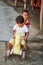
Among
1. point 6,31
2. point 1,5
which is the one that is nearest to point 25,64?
point 6,31

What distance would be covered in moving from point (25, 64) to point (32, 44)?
101 centimetres

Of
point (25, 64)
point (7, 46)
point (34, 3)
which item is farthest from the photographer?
point (34, 3)

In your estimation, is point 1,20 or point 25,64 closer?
point 25,64

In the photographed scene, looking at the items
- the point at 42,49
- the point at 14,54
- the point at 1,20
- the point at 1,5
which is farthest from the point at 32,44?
the point at 1,5

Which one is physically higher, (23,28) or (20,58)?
(23,28)

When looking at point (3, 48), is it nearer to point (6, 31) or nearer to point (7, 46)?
point (7, 46)

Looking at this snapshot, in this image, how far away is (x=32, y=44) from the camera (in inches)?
216

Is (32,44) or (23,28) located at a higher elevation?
(23,28)

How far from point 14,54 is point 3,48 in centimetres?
39

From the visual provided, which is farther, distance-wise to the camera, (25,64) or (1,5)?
(1,5)

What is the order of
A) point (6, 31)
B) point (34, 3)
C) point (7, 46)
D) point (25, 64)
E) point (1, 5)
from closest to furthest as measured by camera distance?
point (25, 64) < point (7, 46) < point (6, 31) < point (34, 3) < point (1, 5)

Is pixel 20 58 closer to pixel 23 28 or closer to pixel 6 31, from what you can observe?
pixel 23 28

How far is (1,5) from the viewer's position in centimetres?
918

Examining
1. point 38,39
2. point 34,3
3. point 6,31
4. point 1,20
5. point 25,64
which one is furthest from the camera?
point 34,3
